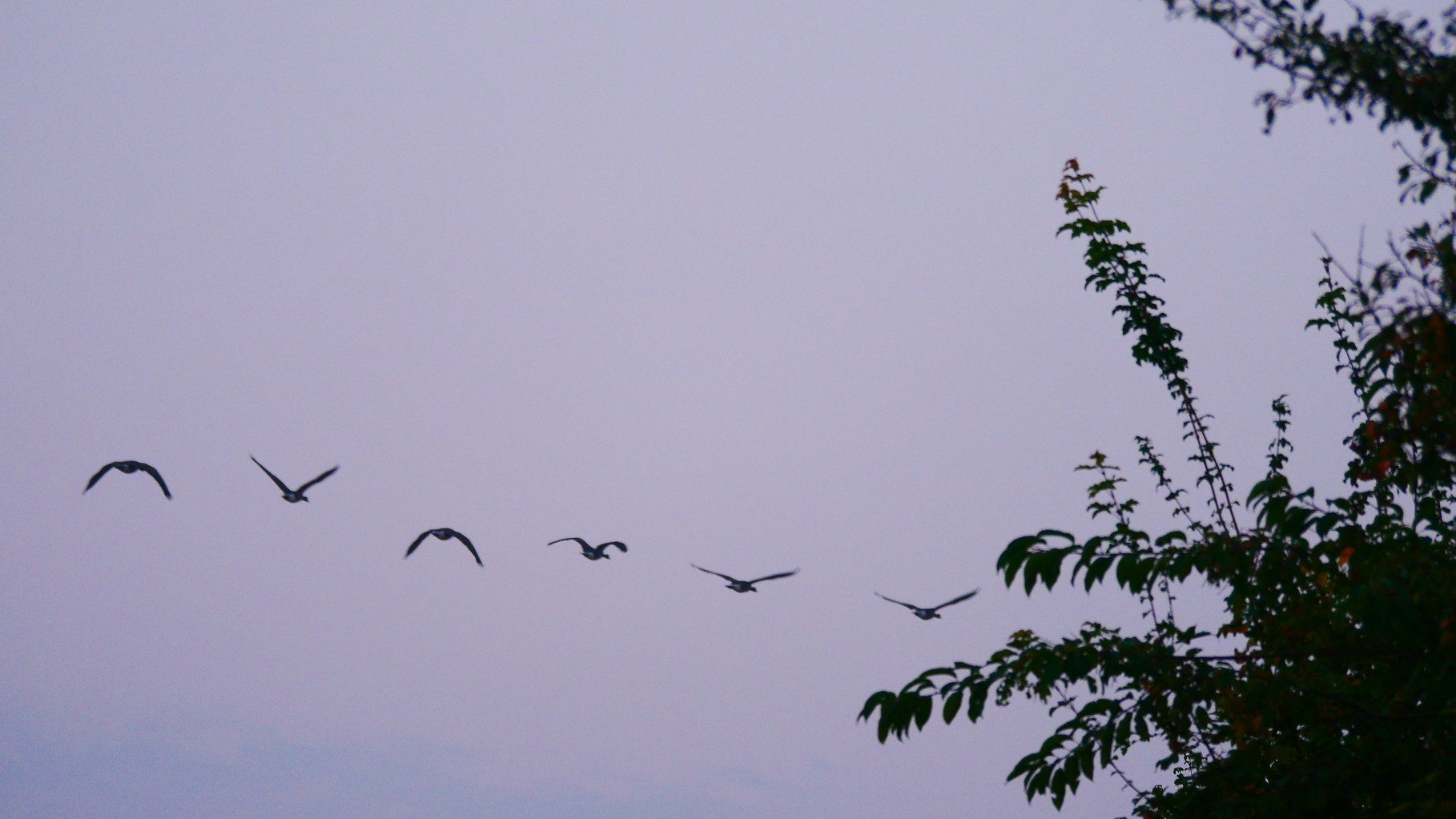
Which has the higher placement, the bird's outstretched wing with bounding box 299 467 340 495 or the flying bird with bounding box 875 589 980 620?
the bird's outstretched wing with bounding box 299 467 340 495

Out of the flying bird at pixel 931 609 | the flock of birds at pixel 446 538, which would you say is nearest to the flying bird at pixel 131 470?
the flock of birds at pixel 446 538

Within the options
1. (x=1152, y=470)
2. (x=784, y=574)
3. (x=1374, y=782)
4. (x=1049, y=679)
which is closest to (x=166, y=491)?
(x=784, y=574)

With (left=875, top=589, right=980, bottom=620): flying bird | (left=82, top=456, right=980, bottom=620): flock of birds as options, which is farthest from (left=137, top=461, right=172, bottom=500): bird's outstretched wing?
(left=875, top=589, right=980, bottom=620): flying bird

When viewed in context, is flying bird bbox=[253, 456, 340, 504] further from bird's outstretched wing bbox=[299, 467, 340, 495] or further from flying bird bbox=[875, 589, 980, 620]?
flying bird bbox=[875, 589, 980, 620]

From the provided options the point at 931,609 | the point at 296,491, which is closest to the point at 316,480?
the point at 296,491

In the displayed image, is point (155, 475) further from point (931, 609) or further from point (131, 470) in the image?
point (931, 609)

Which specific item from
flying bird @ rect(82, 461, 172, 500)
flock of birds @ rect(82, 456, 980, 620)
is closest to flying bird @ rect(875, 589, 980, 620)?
flock of birds @ rect(82, 456, 980, 620)

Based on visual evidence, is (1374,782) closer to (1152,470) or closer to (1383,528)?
(1383,528)

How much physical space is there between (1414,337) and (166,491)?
43.6ft

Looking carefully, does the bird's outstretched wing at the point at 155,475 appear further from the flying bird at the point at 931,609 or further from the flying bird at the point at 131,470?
the flying bird at the point at 931,609

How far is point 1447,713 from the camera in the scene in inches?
219

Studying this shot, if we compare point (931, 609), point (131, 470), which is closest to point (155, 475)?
point (131, 470)

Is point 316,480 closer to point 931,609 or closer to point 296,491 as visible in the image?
point 296,491

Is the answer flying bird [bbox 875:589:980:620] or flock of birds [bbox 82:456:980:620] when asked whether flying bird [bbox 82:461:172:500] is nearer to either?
flock of birds [bbox 82:456:980:620]
